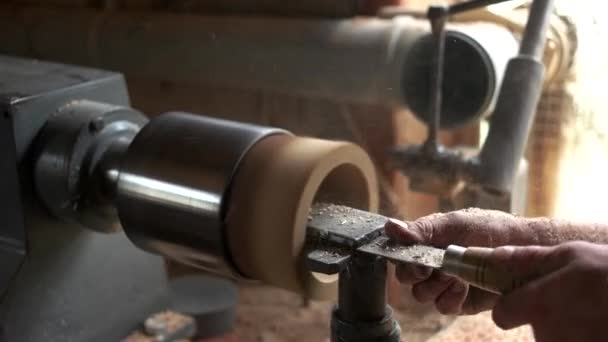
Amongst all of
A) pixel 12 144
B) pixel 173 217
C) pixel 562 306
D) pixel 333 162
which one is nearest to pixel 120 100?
pixel 12 144

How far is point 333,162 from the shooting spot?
61 centimetres

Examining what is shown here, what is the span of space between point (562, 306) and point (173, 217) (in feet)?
1.18

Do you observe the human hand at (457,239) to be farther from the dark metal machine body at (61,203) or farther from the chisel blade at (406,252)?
the dark metal machine body at (61,203)

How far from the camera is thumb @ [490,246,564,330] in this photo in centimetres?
46

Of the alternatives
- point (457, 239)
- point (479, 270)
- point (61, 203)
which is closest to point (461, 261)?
point (479, 270)

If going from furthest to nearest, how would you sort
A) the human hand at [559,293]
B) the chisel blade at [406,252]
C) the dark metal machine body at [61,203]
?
the dark metal machine body at [61,203]
the chisel blade at [406,252]
the human hand at [559,293]

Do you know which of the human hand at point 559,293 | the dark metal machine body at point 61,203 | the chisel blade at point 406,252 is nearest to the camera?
the human hand at point 559,293

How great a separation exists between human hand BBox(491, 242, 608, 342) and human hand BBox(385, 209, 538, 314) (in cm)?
11

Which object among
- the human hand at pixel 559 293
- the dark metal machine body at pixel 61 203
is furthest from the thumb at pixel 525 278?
the dark metal machine body at pixel 61 203

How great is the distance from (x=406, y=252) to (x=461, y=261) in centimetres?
6

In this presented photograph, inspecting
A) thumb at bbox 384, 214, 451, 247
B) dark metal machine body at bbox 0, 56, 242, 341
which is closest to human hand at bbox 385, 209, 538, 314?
thumb at bbox 384, 214, 451, 247

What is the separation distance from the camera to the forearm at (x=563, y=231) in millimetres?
590

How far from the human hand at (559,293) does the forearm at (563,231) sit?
0.43ft

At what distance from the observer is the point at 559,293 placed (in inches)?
17.6
